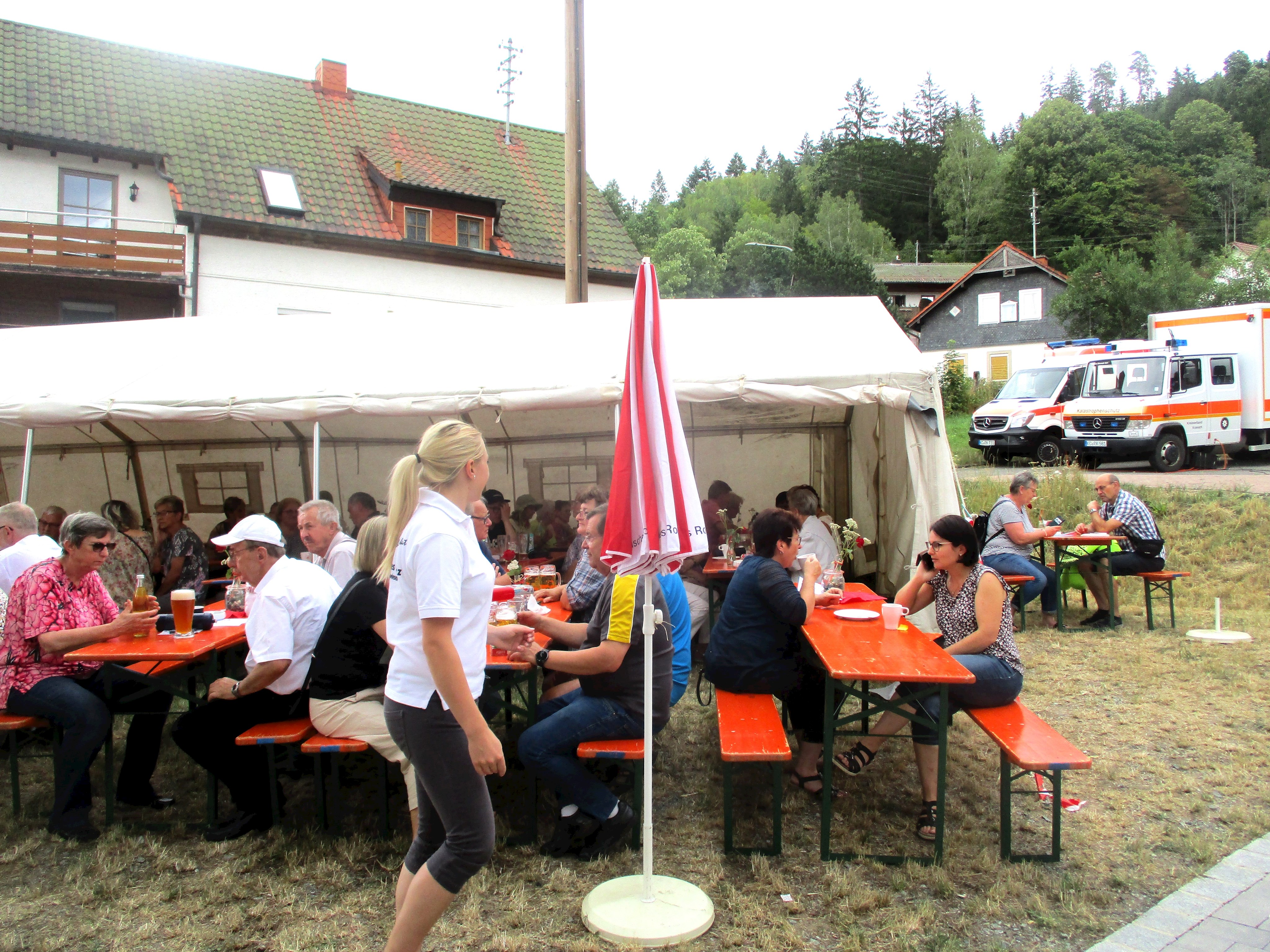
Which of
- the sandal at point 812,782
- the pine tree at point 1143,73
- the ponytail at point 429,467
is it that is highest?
the pine tree at point 1143,73

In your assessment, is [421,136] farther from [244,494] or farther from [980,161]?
[980,161]

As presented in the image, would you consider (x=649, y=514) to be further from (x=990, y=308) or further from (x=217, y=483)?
(x=990, y=308)

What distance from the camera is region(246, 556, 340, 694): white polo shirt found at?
340 cm

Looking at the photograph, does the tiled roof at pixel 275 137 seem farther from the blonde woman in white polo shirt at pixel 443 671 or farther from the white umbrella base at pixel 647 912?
the blonde woman in white polo shirt at pixel 443 671

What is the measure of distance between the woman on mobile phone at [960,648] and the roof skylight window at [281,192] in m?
16.1

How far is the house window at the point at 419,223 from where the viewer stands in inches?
719

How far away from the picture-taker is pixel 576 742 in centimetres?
334

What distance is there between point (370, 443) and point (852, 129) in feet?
211

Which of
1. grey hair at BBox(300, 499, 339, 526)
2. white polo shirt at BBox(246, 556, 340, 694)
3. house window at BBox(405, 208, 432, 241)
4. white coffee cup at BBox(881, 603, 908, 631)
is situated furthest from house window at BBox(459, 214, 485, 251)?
white coffee cup at BBox(881, 603, 908, 631)

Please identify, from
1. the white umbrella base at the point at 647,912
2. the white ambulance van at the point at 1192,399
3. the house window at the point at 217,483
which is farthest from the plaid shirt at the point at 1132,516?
the house window at the point at 217,483

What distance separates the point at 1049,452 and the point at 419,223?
13245mm

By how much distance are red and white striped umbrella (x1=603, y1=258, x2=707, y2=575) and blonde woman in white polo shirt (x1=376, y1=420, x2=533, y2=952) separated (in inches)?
25.3

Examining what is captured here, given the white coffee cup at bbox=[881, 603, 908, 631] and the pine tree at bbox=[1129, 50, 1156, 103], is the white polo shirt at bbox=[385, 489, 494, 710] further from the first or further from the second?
the pine tree at bbox=[1129, 50, 1156, 103]

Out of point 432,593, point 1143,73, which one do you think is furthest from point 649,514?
point 1143,73
